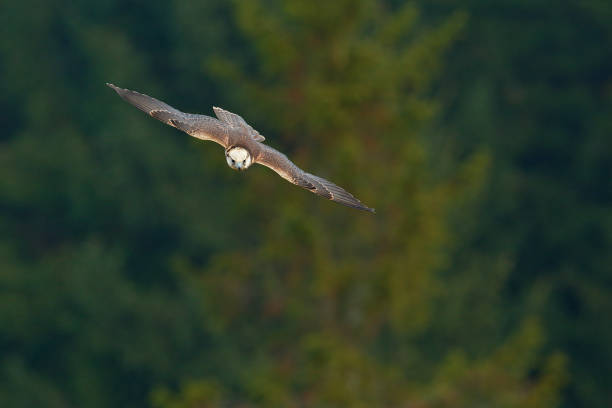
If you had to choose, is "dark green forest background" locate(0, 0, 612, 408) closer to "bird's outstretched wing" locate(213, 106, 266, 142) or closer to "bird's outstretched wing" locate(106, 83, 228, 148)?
"bird's outstretched wing" locate(213, 106, 266, 142)

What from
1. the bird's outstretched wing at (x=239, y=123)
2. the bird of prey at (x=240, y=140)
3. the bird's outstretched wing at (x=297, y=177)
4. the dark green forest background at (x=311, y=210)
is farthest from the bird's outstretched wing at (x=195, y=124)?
the dark green forest background at (x=311, y=210)

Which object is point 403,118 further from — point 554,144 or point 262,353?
point 554,144

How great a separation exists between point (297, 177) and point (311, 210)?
26.9ft

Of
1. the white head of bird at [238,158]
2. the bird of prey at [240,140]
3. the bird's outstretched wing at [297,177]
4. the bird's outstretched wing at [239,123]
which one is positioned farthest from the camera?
the bird's outstretched wing at [239,123]

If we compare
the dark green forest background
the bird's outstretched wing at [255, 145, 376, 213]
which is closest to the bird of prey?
the bird's outstretched wing at [255, 145, 376, 213]

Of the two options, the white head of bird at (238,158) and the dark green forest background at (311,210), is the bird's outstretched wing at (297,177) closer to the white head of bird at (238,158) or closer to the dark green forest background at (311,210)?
the white head of bird at (238,158)

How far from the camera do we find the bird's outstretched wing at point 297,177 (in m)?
12.3

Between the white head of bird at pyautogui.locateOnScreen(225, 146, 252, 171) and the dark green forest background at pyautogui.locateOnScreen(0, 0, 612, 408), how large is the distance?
7409 mm

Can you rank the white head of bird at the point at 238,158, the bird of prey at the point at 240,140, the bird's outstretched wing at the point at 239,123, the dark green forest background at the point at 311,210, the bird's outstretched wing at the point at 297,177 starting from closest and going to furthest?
the white head of bird at the point at 238,158, the bird of prey at the point at 240,140, the bird's outstretched wing at the point at 297,177, the bird's outstretched wing at the point at 239,123, the dark green forest background at the point at 311,210

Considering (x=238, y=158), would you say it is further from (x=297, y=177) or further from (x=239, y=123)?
(x=239, y=123)

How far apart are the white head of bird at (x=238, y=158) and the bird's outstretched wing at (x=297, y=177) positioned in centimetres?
33

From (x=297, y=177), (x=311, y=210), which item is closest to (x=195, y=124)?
(x=297, y=177)

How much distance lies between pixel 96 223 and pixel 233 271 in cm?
1122

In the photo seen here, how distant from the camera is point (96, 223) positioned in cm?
3281
